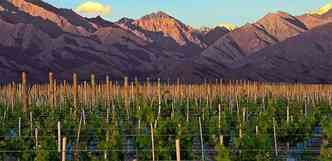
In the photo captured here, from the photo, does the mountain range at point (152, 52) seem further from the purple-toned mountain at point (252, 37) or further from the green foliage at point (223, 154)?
the green foliage at point (223, 154)

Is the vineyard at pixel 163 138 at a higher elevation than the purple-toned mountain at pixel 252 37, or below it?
below

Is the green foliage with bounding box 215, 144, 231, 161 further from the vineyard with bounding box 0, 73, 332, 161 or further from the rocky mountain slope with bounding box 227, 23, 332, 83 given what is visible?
the rocky mountain slope with bounding box 227, 23, 332, 83

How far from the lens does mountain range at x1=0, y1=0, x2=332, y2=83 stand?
112 metres

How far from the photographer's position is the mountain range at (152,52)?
112 metres

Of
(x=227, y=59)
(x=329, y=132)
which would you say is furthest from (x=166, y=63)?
(x=329, y=132)

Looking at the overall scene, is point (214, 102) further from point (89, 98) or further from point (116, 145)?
point (116, 145)

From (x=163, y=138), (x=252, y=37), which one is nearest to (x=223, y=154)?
(x=163, y=138)

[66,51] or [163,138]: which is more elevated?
[66,51]

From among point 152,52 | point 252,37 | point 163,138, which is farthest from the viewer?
point 152,52

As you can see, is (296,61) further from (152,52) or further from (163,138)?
(163,138)

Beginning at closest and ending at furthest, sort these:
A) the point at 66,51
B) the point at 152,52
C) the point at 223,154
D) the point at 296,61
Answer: the point at 223,154
the point at 296,61
the point at 66,51
the point at 152,52

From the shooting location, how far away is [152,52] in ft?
564

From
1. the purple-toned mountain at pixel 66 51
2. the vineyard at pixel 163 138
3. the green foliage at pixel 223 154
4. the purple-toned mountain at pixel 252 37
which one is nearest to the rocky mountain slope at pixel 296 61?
the purple-toned mountain at pixel 252 37

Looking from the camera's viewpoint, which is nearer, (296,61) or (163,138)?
(163,138)
